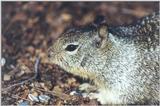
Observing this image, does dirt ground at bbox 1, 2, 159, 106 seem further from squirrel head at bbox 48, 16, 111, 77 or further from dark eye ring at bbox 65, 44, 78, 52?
dark eye ring at bbox 65, 44, 78, 52

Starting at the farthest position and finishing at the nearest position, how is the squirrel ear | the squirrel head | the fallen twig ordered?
the fallen twig
the squirrel head
the squirrel ear

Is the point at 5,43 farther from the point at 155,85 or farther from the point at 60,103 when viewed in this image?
the point at 155,85

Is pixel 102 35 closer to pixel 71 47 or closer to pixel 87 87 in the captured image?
pixel 71 47

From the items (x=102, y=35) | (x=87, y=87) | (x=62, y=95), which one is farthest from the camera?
(x=87, y=87)

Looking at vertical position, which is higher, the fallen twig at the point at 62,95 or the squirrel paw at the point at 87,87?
the squirrel paw at the point at 87,87

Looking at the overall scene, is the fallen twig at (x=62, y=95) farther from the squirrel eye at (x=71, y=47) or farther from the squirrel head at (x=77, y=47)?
the squirrel eye at (x=71, y=47)

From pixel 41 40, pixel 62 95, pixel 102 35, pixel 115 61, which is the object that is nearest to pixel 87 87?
pixel 62 95

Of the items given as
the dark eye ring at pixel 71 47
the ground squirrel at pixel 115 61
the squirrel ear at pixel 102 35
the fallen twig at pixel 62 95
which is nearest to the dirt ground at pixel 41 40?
the fallen twig at pixel 62 95

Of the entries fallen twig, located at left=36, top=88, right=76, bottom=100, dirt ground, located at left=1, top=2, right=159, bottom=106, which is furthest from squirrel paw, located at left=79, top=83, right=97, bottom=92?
fallen twig, located at left=36, top=88, right=76, bottom=100
